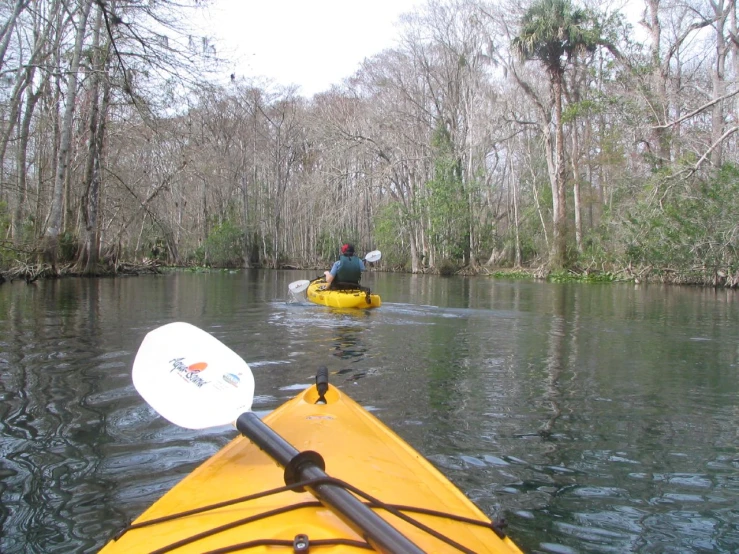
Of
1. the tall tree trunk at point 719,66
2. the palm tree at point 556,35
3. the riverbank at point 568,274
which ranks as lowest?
the riverbank at point 568,274

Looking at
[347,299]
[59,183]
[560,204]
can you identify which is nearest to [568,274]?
[560,204]

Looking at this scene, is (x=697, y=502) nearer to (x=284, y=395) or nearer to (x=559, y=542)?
(x=559, y=542)

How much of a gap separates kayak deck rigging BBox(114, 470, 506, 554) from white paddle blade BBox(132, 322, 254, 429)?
0.55m

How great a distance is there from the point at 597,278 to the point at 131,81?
18.6 metres

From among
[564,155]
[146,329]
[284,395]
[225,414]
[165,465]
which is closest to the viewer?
[225,414]

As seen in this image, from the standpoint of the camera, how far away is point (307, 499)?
5.35 feet

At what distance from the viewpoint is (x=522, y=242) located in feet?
100.0

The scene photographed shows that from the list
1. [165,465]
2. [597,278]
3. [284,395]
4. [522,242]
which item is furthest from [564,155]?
[165,465]

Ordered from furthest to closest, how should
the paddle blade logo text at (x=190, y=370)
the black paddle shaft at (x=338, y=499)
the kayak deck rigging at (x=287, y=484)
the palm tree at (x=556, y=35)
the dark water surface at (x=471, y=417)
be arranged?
the palm tree at (x=556, y=35), the dark water surface at (x=471, y=417), the paddle blade logo text at (x=190, y=370), the kayak deck rigging at (x=287, y=484), the black paddle shaft at (x=338, y=499)

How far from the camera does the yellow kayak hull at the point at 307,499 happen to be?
150cm

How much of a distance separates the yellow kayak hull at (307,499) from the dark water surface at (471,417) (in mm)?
745

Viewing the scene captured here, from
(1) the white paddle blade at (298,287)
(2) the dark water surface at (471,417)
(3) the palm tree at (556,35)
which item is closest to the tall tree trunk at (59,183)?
(1) the white paddle blade at (298,287)

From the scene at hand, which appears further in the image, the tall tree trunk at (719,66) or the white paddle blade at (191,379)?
the tall tree trunk at (719,66)

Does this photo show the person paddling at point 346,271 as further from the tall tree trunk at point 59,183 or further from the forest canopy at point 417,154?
the tall tree trunk at point 59,183
